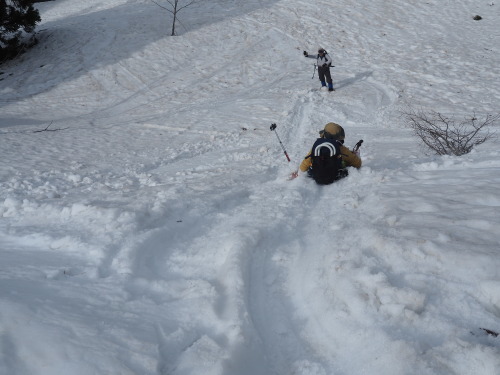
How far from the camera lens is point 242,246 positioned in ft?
11.9

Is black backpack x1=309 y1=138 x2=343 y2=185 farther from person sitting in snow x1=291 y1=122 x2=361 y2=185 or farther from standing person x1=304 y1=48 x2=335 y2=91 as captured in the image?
standing person x1=304 y1=48 x2=335 y2=91

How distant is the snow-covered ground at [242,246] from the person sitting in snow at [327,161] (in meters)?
0.21

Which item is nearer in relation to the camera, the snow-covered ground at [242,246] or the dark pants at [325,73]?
the snow-covered ground at [242,246]

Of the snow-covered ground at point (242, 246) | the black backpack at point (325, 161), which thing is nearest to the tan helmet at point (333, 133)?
the black backpack at point (325, 161)

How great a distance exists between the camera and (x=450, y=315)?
2484mm

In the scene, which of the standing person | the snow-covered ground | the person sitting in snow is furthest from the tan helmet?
the standing person

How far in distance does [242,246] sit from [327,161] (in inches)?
99.9

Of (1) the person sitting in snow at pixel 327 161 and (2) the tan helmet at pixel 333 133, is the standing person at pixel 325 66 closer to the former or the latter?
(2) the tan helmet at pixel 333 133

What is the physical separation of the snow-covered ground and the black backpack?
0.67 ft

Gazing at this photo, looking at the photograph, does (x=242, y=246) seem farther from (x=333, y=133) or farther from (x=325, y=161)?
(x=333, y=133)

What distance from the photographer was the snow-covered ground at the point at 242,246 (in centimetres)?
228

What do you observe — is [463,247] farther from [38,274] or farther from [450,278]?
[38,274]

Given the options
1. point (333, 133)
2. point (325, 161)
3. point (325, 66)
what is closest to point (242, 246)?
point (325, 161)

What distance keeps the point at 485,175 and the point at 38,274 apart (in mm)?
5312
